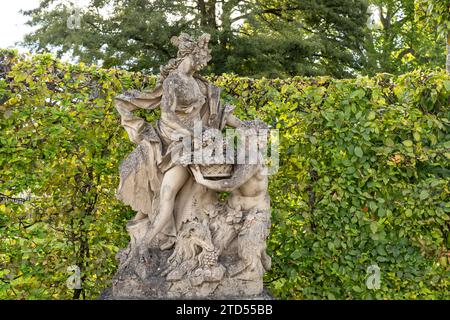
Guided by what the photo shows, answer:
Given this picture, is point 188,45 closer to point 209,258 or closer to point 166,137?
point 166,137

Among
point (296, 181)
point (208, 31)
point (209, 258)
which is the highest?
point (208, 31)

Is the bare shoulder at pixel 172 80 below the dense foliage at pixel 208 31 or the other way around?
below

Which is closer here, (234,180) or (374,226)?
(234,180)

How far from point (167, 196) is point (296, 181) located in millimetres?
1543

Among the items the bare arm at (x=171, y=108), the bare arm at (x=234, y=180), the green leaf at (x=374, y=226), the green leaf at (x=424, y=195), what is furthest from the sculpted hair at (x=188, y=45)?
the green leaf at (x=424, y=195)

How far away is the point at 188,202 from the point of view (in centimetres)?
370

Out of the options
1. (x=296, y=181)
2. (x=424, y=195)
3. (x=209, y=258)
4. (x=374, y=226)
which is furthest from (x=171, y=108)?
(x=424, y=195)

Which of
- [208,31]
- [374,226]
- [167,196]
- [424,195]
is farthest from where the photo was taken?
[208,31]

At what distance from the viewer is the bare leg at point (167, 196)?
3621mm

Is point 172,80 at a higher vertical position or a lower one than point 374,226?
higher

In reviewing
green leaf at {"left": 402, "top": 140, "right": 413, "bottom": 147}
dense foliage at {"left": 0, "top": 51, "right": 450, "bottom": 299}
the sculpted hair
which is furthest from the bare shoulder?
green leaf at {"left": 402, "top": 140, "right": 413, "bottom": 147}

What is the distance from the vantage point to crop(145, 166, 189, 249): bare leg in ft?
11.9

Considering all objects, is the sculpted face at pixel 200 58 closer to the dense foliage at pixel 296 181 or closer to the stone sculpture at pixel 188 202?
the stone sculpture at pixel 188 202
